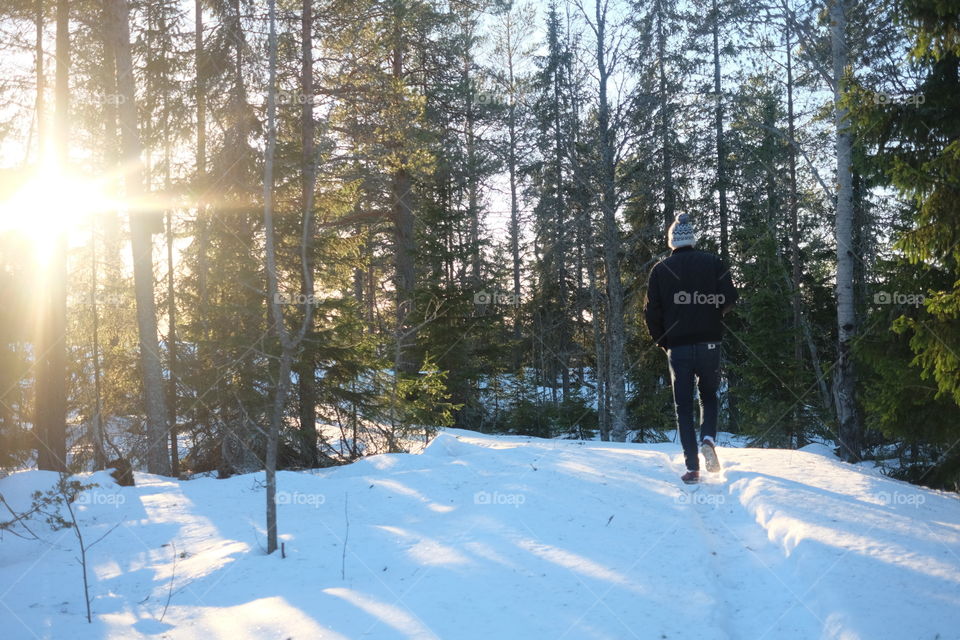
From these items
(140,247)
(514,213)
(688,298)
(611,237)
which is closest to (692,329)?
(688,298)

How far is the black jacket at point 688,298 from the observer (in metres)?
5.34

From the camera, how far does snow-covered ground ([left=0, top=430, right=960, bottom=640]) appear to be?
2.82m

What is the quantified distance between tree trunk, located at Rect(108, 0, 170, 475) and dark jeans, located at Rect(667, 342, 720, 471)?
982cm

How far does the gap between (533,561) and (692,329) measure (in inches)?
109

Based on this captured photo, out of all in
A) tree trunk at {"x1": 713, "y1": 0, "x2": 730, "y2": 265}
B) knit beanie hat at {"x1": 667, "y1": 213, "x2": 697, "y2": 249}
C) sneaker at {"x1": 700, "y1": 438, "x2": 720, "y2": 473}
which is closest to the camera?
sneaker at {"x1": 700, "y1": 438, "x2": 720, "y2": 473}

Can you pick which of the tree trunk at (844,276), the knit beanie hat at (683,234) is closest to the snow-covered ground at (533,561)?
the knit beanie hat at (683,234)

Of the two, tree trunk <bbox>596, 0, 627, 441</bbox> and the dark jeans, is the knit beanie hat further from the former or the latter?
tree trunk <bbox>596, 0, 627, 441</bbox>

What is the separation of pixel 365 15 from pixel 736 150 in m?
14.5

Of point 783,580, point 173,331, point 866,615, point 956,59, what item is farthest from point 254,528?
point 173,331

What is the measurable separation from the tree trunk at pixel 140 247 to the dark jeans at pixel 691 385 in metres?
9.82

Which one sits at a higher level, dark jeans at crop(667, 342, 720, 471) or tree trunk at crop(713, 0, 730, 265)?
tree trunk at crop(713, 0, 730, 265)

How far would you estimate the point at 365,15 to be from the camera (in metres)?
12.2

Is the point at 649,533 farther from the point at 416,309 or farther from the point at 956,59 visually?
the point at 416,309

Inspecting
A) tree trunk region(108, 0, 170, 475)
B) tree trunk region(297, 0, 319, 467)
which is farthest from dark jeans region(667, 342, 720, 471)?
tree trunk region(108, 0, 170, 475)
